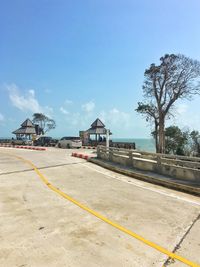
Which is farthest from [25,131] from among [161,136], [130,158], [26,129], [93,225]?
[93,225]

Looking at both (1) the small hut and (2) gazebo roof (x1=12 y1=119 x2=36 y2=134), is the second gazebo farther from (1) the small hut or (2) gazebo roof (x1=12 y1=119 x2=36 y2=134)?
(2) gazebo roof (x1=12 y1=119 x2=36 y2=134)

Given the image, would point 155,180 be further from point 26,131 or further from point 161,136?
point 26,131

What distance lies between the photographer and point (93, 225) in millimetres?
6004

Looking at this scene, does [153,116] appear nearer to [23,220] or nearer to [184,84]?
[184,84]

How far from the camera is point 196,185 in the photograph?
33.6ft

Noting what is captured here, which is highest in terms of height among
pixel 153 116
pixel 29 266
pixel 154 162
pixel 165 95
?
pixel 165 95

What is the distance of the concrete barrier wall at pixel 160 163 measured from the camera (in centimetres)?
1123

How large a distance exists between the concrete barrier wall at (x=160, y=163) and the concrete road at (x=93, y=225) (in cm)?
164

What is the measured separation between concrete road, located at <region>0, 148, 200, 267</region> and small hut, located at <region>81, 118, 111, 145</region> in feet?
113

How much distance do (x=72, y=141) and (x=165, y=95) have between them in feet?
46.6

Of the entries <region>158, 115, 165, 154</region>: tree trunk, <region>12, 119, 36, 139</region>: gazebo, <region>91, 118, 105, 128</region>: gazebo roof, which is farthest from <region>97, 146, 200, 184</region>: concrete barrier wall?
<region>12, 119, 36, 139</region>: gazebo

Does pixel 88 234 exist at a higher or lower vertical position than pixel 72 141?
lower

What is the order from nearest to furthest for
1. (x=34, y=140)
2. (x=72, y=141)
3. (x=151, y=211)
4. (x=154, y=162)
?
(x=151, y=211) → (x=154, y=162) → (x=72, y=141) → (x=34, y=140)

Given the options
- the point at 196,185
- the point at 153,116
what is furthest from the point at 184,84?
the point at 196,185
